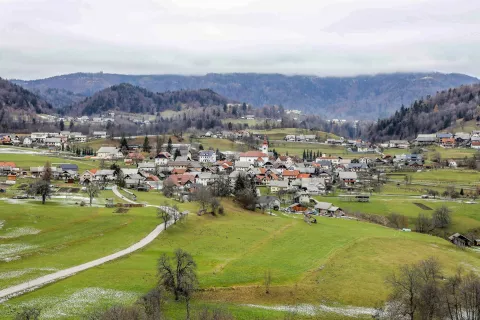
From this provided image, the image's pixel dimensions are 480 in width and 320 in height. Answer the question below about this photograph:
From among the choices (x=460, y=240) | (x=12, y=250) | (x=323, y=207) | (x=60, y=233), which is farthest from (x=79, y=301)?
(x=460, y=240)

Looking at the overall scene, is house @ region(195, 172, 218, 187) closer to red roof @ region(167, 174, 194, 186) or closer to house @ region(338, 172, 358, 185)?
red roof @ region(167, 174, 194, 186)

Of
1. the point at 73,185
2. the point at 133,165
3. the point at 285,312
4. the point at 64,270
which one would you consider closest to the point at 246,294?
the point at 285,312

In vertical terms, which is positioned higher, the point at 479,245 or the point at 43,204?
the point at 43,204

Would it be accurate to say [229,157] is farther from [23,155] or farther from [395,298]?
[395,298]

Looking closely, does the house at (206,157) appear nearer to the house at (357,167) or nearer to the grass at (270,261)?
the house at (357,167)

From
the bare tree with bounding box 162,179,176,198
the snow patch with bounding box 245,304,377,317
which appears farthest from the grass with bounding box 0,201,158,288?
the bare tree with bounding box 162,179,176,198

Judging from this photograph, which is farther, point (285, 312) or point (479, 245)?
point (479, 245)
